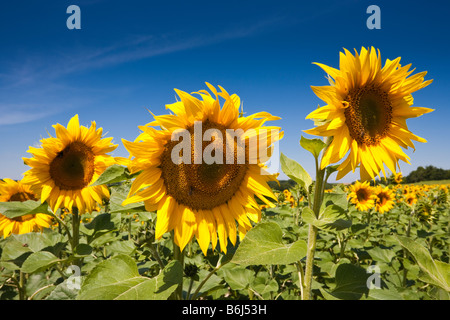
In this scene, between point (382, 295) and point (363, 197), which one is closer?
point (382, 295)

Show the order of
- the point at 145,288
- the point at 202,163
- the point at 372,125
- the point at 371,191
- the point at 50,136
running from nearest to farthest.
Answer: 1. the point at 145,288
2. the point at 202,163
3. the point at 372,125
4. the point at 50,136
5. the point at 371,191

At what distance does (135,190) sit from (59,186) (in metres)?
1.95

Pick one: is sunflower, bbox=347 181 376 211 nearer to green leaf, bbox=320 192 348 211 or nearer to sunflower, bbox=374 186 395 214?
sunflower, bbox=374 186 395 214

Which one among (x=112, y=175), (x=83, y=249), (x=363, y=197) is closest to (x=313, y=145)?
(x=112, y=175)

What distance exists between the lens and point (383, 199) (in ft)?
23.9

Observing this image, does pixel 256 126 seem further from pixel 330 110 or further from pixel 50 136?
pixel 50 136

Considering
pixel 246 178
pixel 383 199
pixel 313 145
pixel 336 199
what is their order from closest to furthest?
pixel 313 145 → pixel 246 178 → pixel 336 199 → pixel 383 199

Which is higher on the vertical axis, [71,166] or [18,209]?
[71,166]

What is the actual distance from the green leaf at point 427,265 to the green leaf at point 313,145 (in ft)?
2.27

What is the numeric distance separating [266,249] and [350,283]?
719 millimetres

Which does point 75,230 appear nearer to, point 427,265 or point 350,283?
point 350,283

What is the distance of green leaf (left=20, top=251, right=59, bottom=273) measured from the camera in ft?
7.42

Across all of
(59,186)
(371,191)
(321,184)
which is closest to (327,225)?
(321,184)

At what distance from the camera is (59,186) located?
10.2 ft
